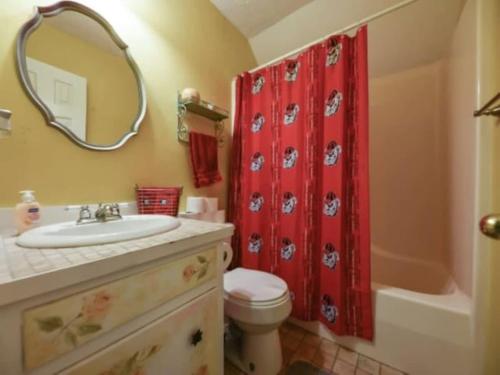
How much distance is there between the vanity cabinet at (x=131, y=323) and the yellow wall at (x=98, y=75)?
2.43ft

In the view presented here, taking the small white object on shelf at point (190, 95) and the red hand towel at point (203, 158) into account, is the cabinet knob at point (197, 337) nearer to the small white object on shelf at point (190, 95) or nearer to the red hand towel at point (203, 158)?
the red hand towel at point (203, 158)

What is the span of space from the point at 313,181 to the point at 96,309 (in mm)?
1123

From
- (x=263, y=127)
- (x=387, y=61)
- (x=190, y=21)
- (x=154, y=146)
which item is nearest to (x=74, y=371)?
(x=154, y=146)

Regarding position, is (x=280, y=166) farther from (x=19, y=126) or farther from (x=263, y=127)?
(x=19, y=126)

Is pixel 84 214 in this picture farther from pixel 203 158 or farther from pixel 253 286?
pixel 253 286

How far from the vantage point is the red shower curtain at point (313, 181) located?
3.68ft

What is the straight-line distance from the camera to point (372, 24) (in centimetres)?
150

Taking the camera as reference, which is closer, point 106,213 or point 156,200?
point 106,213

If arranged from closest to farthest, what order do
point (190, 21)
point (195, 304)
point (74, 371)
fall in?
point (74, 371), point (195, 304), point (190, 21)

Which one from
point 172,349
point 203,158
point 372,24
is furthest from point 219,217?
point 372,24

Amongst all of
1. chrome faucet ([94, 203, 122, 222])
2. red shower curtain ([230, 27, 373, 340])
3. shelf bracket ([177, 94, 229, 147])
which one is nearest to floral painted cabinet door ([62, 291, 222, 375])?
chrome faucet ([94, 203, 122, 222])

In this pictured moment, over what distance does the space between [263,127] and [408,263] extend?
66.4 inches

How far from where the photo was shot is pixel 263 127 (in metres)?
1.48

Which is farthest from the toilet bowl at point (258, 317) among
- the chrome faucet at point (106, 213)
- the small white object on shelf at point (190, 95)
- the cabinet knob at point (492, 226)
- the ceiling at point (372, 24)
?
the ceiling at point (372, 24)
